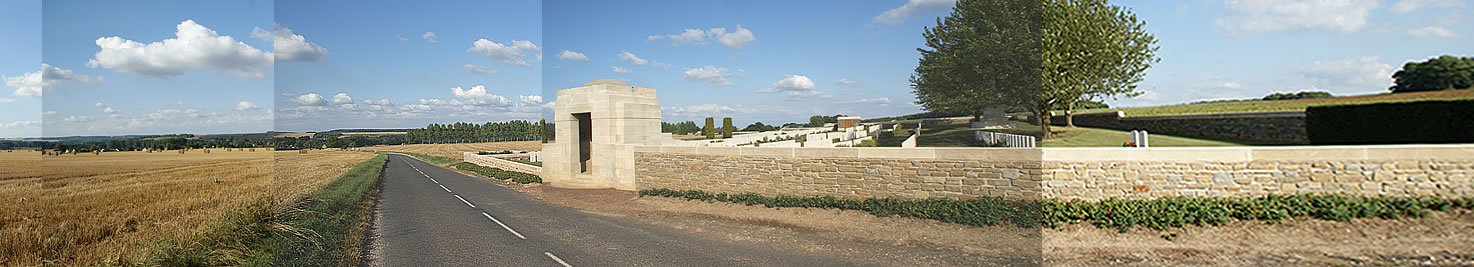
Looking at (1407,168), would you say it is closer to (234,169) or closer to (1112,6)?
(1112,6)

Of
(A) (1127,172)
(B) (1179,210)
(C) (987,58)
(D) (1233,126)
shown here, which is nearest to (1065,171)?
(A) (1127,172)

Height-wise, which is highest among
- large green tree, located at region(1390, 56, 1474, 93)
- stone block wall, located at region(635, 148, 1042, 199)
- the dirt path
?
large green tree, located at region(1390, 56, 1474, 93)

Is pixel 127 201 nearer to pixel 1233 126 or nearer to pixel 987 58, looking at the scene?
pixel 987 58

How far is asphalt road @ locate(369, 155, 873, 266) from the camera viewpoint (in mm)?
6327

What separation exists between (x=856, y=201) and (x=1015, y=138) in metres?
5.99

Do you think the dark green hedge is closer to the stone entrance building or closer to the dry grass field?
the stone entrance building

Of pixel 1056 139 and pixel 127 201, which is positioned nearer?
pixel 127 201

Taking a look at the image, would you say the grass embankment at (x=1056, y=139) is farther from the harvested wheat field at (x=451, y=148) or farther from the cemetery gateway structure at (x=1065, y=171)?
the harvested wheat field at (x=451, y=148)

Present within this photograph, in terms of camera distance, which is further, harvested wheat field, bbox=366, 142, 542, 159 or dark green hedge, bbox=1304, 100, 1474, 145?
harvested wheat field, bbox=366, 142, 542, 159

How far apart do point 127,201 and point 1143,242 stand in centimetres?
1540

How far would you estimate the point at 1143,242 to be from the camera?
702 centimetres

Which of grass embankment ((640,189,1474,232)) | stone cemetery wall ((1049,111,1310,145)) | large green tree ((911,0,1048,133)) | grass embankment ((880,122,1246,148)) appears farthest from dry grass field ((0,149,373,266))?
stone cemetery wall ((1049,111,1310,145))

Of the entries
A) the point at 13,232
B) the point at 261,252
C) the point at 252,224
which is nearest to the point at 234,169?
the point at 13,232

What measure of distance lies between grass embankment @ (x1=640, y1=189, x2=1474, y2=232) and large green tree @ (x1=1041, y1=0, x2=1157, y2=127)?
29.3 feet
